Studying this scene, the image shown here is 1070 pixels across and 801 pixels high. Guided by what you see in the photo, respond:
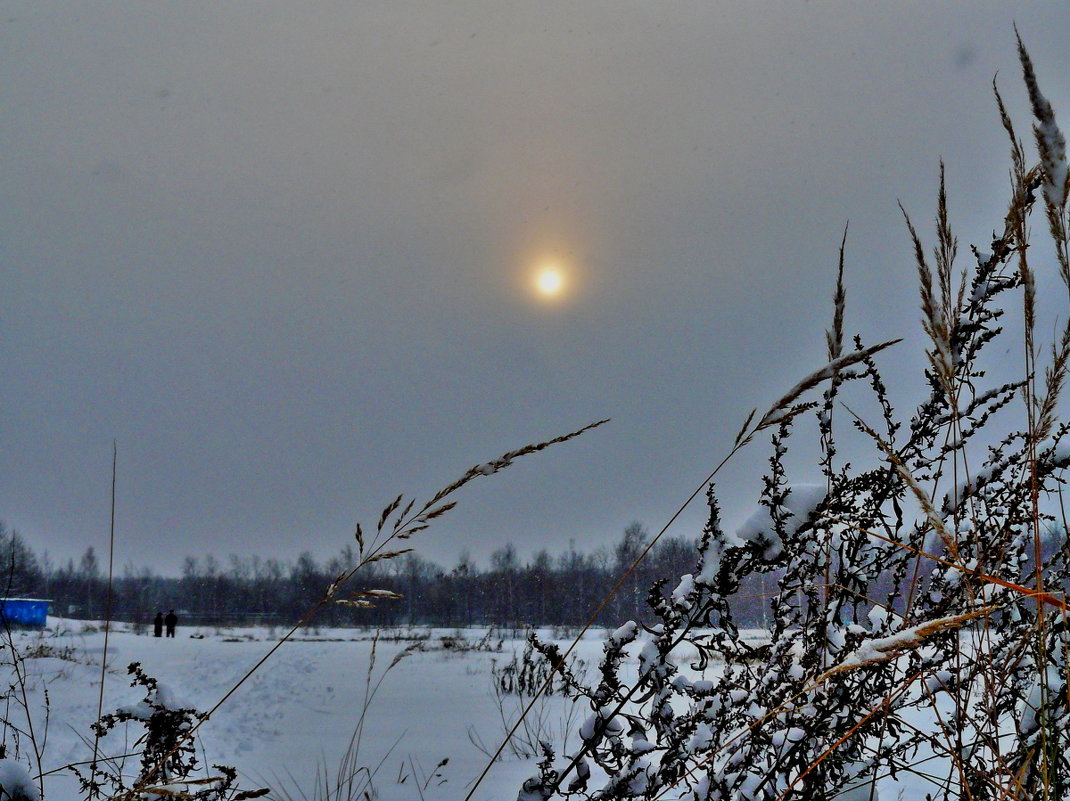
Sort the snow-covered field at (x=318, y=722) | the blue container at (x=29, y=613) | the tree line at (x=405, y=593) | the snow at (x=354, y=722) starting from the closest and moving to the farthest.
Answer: the snow at (x=354, y=722), the snow-covered field at (x=318, y=722), the blue container at (x=29, y=613), the tree line at (x=405, y=593)

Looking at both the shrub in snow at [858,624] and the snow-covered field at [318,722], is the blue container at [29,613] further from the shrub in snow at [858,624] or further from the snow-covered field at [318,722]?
the shrub in snow at [858,624]

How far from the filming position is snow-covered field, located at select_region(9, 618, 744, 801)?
4414 millimetres

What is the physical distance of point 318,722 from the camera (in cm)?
748

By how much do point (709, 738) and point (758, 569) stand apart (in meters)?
0.52

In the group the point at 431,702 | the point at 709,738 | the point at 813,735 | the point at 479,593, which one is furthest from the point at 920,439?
the point at 479,593

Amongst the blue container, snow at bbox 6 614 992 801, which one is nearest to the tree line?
the blue container

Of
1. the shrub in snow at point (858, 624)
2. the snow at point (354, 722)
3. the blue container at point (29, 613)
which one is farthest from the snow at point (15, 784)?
the blue container at point (29, 613)

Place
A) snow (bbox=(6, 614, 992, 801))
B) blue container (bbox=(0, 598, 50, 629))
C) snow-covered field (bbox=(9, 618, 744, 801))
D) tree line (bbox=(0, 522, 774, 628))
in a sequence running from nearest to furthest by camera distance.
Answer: snow (bbox=(6, 614, 992, 801))
snow-covered field (bbox=(9, 618, 744, 801))
blue container (bbox=(0, 598, 50, 629))
tree line (bbox=(0, 522, 774, 628))

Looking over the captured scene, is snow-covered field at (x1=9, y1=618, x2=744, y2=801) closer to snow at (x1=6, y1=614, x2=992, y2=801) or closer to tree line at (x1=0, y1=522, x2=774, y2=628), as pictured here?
snow at (x1=6, y1=614, x2=992, y2=801)

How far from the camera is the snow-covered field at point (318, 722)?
441cm

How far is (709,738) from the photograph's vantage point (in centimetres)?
183

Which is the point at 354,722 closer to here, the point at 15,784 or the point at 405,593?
the point at 15,784

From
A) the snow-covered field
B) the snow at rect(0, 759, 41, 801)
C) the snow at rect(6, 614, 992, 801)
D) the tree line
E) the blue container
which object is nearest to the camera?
the snow at rect(0, 759, 41, 801)

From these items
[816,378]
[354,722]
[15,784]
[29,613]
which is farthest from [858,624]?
[29,613]
